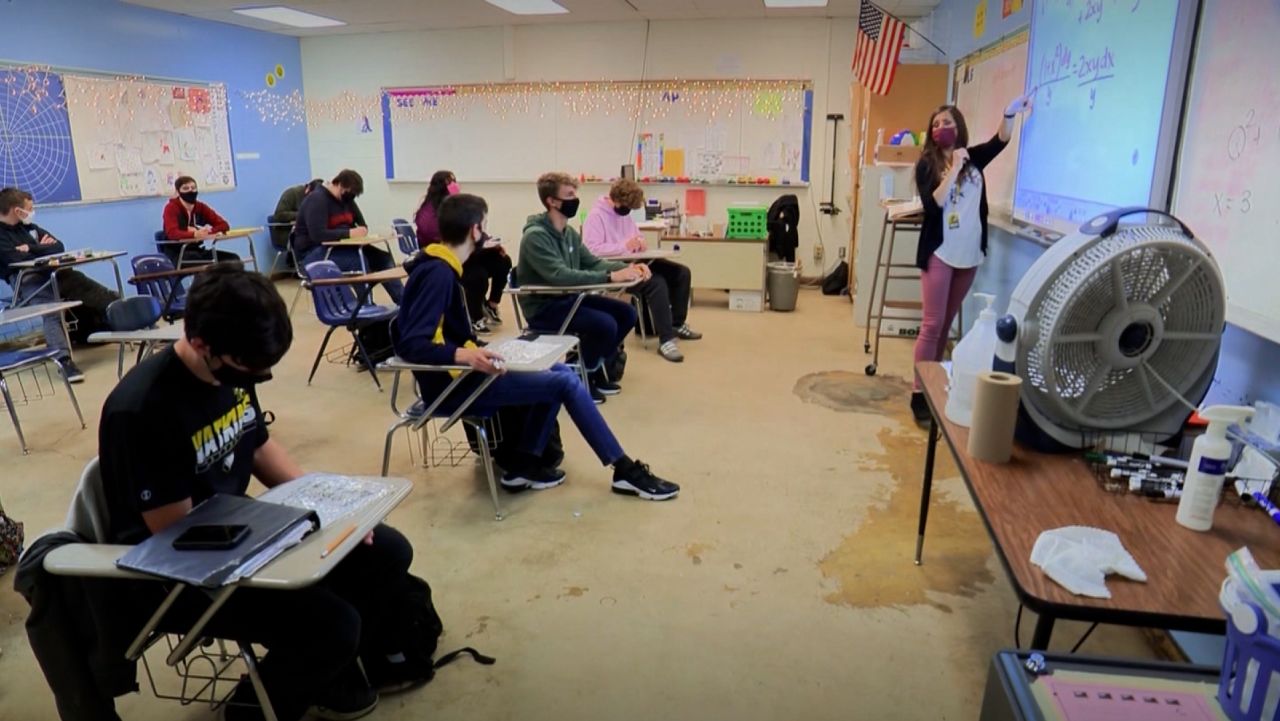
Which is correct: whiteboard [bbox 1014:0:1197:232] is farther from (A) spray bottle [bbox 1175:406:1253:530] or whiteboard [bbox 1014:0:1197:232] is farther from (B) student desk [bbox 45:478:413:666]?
(B) student desk [bbox 45:478:413:666]

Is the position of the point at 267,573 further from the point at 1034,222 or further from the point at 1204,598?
the point at 1034,222

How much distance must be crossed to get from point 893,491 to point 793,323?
325 cm

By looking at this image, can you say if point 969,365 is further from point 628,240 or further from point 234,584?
point 628,240

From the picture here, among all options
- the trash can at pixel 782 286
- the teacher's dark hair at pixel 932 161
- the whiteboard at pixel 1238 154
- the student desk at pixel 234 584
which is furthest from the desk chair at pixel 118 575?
the trash can at pixel 782 286

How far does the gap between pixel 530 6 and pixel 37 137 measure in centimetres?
415

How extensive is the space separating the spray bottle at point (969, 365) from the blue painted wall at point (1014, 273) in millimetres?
641

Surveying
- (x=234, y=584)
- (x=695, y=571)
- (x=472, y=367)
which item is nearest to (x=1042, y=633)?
(x=234, y=584)

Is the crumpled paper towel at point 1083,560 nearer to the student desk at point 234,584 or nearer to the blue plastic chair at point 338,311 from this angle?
the student desk at point 234,584

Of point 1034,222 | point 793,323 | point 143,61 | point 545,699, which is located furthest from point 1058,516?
point 143,61

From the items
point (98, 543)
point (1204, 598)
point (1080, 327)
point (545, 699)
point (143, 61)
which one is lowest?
point (545, 699)

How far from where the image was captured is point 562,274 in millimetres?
4059

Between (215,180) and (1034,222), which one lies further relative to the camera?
(215,180)

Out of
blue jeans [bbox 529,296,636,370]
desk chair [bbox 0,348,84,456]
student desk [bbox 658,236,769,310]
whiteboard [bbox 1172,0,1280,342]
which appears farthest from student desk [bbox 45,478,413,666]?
student desk [bbox 658,236,769,310]

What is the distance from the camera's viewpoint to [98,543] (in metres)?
1.57
